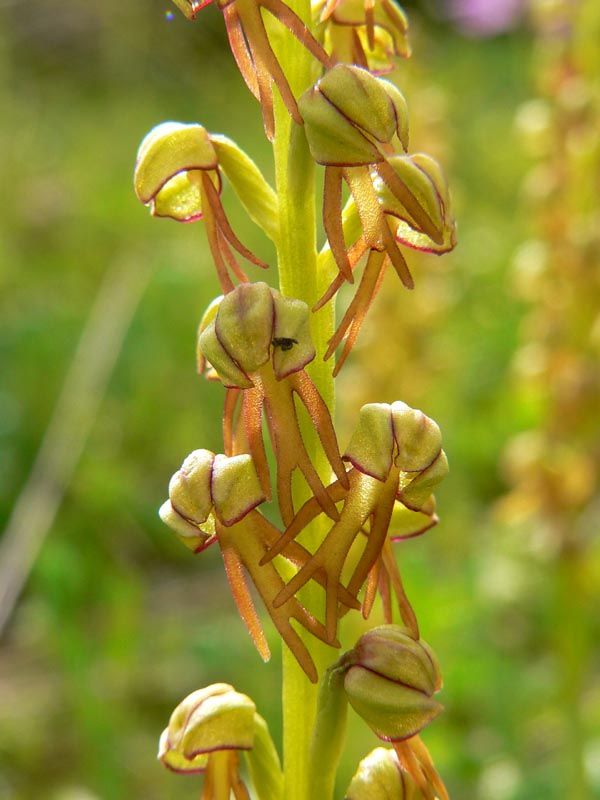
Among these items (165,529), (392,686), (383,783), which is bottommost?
(165,529)

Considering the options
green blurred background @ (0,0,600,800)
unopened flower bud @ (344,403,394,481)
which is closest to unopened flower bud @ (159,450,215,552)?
unopened flower bud @ (344,403,394,481)

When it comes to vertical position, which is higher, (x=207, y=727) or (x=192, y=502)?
(x=192, y=502)

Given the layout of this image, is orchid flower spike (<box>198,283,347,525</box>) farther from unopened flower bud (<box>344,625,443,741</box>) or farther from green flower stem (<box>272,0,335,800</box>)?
unopened flower bud (<box>344,625,443,741</box>)

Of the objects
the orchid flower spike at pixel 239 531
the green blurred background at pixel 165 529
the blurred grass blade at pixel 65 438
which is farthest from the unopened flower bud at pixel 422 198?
the blurred grass blade at pixel 65 438

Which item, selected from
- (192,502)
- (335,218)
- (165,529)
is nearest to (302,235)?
(335,218)

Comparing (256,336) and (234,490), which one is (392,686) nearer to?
(234,490)
